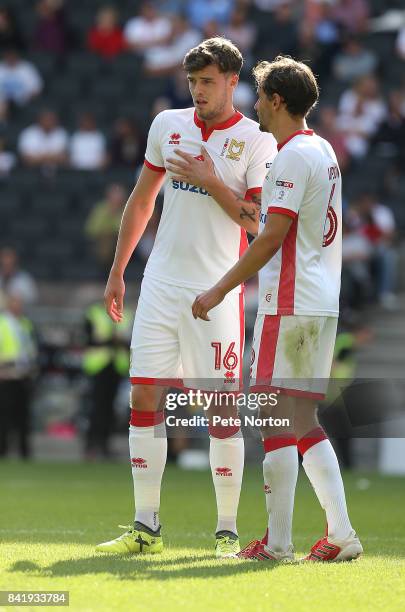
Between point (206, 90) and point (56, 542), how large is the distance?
8.33 feet

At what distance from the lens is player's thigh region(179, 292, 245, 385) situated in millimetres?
6980

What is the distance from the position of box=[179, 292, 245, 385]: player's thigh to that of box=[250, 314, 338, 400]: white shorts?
48 cm

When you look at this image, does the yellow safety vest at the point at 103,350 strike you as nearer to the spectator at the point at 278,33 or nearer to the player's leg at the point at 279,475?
the spectator at the point at 278,33

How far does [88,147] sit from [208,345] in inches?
524

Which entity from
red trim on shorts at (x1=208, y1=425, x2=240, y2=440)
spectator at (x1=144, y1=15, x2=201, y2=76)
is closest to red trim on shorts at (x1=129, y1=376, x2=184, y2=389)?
red trim on shorts at (x1=208, y1=425, x2=240, y2=440)

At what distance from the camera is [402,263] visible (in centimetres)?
1773

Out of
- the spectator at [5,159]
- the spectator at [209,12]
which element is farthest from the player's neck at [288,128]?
the spectator at [209,12]

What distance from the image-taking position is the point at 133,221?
23.9ft

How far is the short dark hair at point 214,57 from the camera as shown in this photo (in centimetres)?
694

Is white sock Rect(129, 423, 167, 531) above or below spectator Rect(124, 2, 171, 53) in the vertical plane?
below

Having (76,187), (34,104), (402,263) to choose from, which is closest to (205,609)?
(402,263)

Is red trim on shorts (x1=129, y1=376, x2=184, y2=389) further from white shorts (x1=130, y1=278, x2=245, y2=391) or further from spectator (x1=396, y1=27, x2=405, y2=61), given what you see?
spectator (x1=396, y1=27, x2=405, y2=61)

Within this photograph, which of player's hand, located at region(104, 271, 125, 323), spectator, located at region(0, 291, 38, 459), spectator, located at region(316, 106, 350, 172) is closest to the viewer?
player's hand, located at region(104, 271, 125, 323)

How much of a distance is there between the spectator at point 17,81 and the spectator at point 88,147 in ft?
5.29
